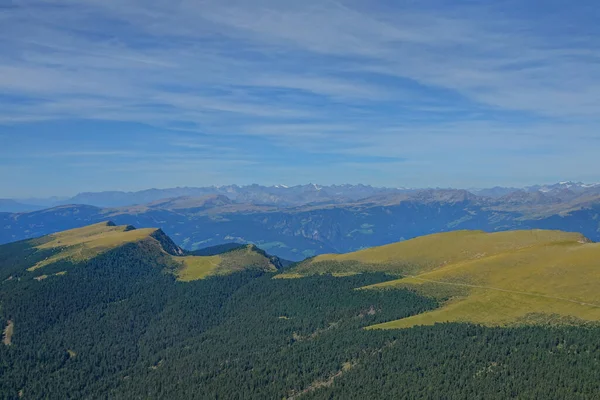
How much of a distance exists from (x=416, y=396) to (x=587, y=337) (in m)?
74.6

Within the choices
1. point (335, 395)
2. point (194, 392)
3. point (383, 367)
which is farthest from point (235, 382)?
point (383, 367)

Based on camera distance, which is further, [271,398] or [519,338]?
[519,338]

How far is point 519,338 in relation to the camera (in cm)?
19850

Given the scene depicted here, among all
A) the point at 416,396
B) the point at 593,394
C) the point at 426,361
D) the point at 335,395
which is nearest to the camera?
the point at 593,394

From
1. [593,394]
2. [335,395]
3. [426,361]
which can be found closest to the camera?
[593,394]

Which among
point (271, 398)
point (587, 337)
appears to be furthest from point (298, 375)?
point (587, 337)

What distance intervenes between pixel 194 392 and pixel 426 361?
88.5m

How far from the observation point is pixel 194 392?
7672 inches

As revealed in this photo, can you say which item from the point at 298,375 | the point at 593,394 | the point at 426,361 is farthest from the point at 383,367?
the point at 593,394

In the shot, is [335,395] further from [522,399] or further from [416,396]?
[522,399]

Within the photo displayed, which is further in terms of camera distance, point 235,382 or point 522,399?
point 235,382

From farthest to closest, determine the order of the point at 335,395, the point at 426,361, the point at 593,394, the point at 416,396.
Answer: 1. the point at 426,361
2. the point at 335,395
3. the point at 416,396
4. the point at 593,394

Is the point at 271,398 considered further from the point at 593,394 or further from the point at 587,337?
the point at 587,337

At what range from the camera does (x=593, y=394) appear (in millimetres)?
150000
